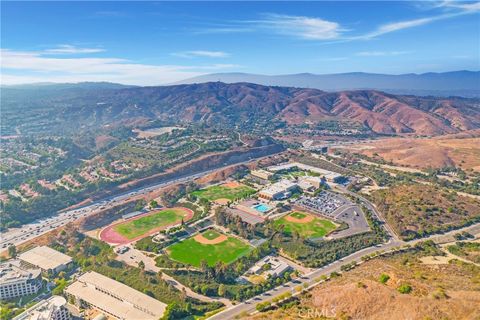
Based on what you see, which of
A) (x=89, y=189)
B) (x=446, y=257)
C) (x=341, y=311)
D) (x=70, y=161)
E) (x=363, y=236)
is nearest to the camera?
(x=341, y=311)

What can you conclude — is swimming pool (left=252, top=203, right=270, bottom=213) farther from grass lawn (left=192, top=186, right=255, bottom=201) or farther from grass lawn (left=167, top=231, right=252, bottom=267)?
grass lawn (left=167, top=231, right=252, bottom=267)

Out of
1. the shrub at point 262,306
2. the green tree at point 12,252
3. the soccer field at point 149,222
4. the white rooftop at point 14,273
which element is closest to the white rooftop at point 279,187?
the soccer field at point 149,222

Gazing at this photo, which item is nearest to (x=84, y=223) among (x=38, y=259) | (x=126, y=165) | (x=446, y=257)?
(x=38, y=259)

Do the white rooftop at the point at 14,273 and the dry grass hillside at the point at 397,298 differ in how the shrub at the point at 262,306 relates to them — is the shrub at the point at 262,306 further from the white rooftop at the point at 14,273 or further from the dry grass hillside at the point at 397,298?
the white rooftop at the point at 14,273

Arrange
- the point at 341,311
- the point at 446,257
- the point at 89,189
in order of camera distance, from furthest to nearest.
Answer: the point at 89,189, the point at 446,257, the point at 341,311

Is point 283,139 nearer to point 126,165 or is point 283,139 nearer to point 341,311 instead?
point 126,165

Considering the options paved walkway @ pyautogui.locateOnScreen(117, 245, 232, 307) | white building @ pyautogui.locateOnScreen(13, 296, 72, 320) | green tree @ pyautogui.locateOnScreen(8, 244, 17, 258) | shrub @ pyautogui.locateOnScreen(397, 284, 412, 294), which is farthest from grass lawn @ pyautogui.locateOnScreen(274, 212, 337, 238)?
green tree @ pyautogui.locateOnScreen(8, 244, 17, 258)
